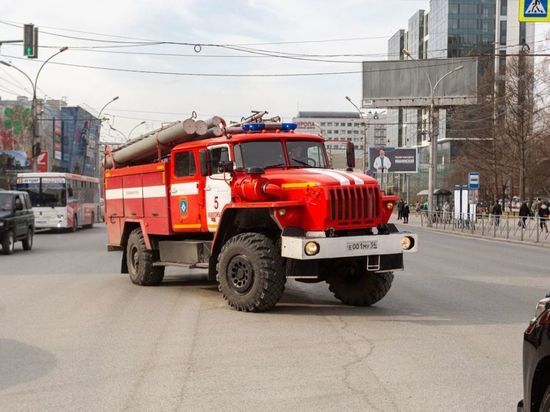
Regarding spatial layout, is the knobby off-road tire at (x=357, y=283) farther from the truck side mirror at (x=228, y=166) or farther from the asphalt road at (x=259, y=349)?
the truck side mirror at (x=228, y=166)

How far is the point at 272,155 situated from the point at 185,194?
1.82 m

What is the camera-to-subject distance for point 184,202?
35.9 feet

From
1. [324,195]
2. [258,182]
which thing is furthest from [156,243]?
[324,195]

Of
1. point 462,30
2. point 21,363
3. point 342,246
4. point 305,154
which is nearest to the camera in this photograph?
point 21,363

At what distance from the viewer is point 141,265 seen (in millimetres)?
12172

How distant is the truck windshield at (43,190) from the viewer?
32219 mm

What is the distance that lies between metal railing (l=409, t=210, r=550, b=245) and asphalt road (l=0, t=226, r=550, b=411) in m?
16.9

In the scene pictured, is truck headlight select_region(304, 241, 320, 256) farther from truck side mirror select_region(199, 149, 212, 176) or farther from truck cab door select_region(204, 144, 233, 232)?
truck side mirror select_region(199, 149, 212, 176)

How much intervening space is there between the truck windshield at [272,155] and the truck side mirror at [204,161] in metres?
0.50

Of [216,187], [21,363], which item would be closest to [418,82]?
[216,187]

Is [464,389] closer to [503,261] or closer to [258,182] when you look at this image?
[258,182]

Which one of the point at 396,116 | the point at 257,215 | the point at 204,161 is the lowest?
the point at 257,215

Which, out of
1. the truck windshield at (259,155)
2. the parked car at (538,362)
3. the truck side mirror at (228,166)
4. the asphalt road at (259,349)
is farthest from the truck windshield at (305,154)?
the parked car at (538,362)

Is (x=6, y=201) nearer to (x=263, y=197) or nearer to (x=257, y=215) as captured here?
(x=257, y=215)
